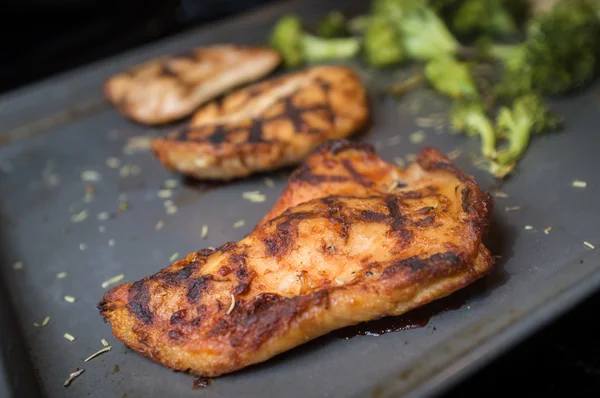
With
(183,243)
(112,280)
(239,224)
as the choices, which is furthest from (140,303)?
(239,224)

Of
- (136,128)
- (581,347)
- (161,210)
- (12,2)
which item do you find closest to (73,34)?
(12,2)

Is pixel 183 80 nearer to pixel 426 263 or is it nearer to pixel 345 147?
pixel 345 147

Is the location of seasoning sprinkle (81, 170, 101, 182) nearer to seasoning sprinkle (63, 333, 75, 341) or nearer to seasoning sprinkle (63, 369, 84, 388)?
seasoning sprinkle (63, 333, 75, 341)

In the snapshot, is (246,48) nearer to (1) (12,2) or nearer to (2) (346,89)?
(2) (346,89)

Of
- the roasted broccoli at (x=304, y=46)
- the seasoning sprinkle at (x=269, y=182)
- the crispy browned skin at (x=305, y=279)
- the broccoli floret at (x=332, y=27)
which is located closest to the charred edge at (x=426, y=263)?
the crispy browned skin at (x=305, y=279)

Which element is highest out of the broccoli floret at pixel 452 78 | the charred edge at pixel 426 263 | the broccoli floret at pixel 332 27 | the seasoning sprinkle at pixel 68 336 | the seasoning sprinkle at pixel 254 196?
the broccoli floret at pixel 332 27

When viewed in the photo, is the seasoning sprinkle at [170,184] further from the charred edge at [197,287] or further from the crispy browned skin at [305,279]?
the charred edge at [197,287]

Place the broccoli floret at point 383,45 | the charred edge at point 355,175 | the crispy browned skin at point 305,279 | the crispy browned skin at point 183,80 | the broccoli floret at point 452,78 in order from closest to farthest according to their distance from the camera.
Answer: the crispy browned skin at point 305,279, the charred edge at point 355,175, the broccoli floret at point 452,78, the crispy browned skin at point 183,80, the broccoli floret at point 383,45
